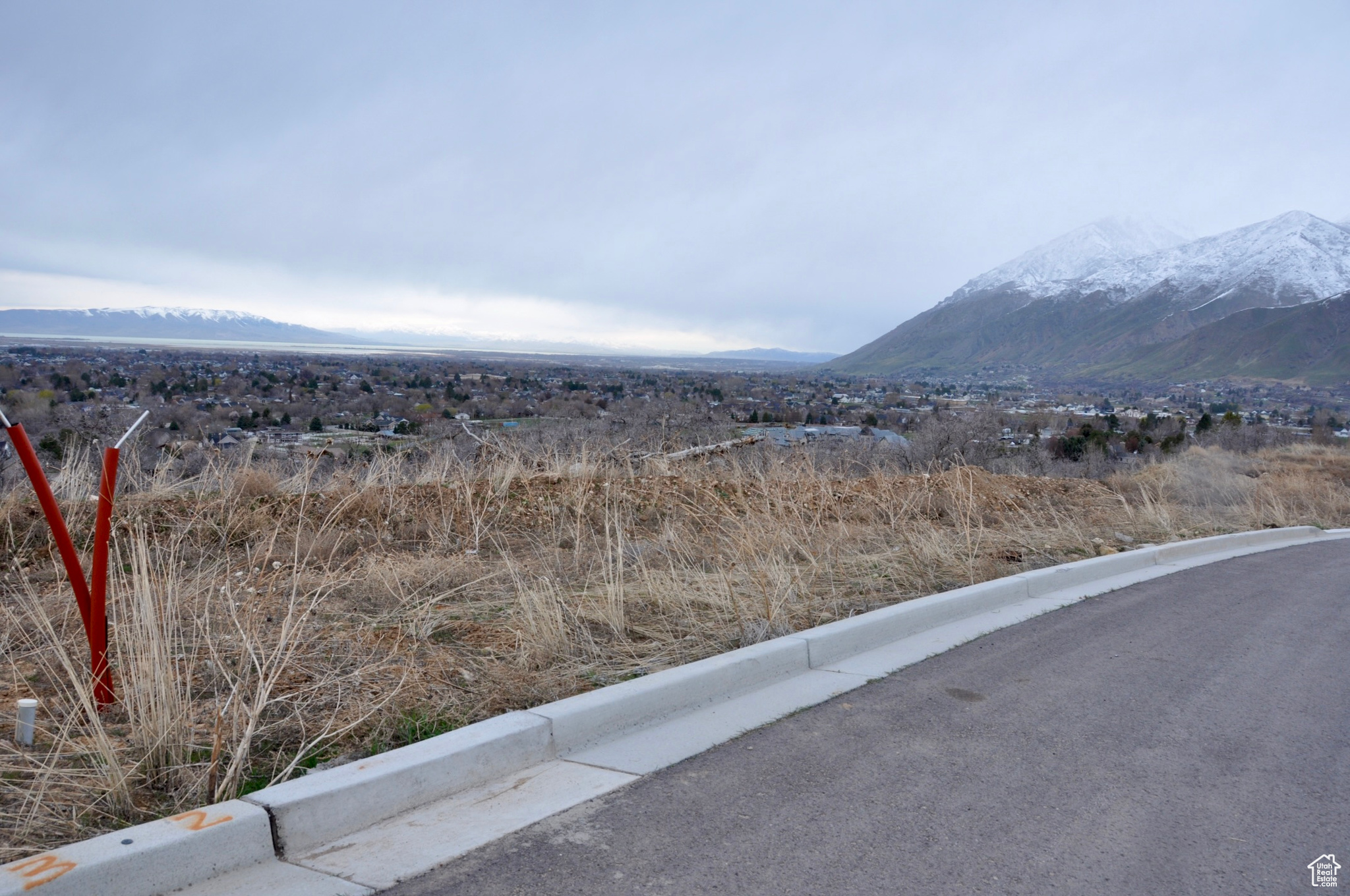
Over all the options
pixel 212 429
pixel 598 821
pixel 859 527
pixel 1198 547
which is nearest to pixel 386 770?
pixel 598 821

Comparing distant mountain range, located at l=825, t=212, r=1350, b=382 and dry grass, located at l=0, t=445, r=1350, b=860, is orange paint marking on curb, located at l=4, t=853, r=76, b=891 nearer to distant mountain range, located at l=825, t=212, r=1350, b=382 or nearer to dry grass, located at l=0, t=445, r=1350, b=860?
dry grass, located at l=0, t=445, r=1350, b=860

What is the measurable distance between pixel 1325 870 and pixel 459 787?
10.3 ft

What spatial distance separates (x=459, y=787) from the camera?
3.84m

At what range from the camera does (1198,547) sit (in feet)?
35.6

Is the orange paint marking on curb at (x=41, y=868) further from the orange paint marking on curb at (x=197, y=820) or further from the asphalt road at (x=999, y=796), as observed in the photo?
the asphalt road at (x=999, y=796)

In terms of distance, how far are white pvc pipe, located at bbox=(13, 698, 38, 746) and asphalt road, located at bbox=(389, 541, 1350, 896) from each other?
190 centimetres

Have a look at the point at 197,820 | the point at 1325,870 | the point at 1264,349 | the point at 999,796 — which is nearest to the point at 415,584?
the point at 197,820

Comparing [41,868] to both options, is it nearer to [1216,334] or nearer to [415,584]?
[415,584]

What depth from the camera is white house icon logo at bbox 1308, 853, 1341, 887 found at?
3.21m

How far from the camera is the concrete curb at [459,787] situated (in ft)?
9.92

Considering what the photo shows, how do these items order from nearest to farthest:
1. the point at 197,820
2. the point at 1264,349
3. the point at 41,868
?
the point at 41,868, the point at 197,820, the point at 1264,349

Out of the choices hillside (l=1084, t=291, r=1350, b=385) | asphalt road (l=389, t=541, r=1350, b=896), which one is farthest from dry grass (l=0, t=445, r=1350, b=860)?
hillside (l=1084, t=291, r=1350, b=385)

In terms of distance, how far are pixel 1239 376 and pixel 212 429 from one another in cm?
13250

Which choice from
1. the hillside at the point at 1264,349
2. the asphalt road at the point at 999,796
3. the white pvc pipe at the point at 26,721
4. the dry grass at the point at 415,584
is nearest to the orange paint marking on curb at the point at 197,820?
the dry grass at the point at 415,584
